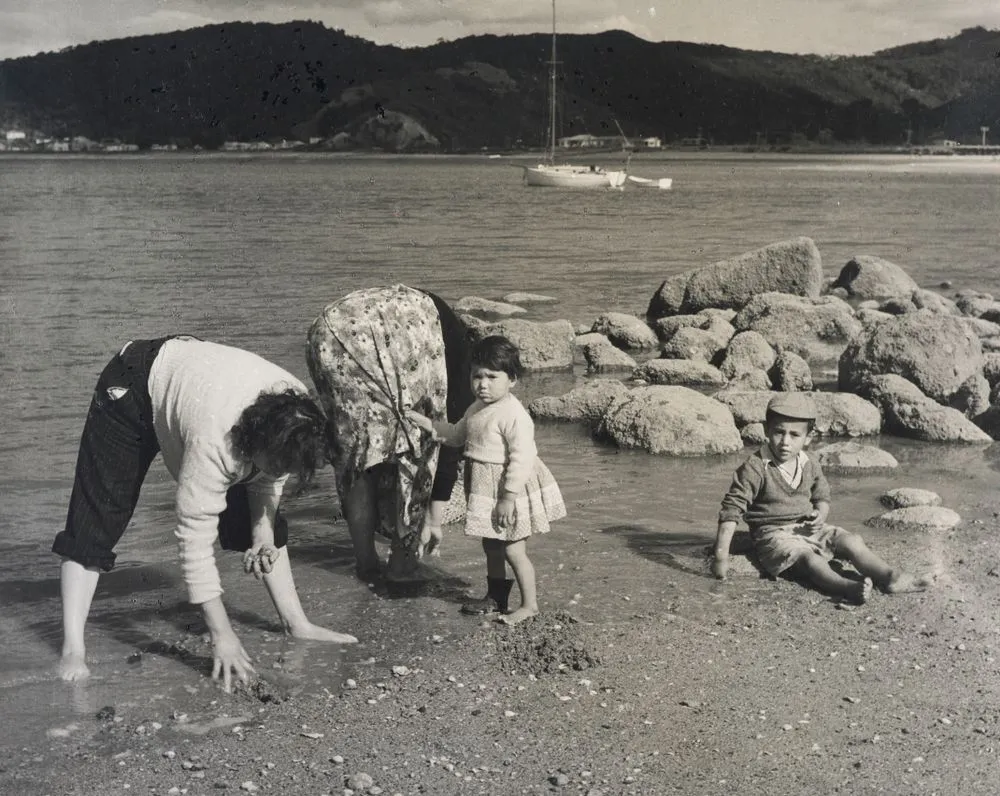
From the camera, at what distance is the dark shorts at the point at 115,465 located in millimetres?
4453

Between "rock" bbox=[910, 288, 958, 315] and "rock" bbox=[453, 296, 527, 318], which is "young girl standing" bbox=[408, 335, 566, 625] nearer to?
"rock" bbox=[910, 288, 958, 315]

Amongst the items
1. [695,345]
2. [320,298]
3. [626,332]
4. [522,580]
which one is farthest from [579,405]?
[320,298]

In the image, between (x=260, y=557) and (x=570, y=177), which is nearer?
(x=260, y=557)

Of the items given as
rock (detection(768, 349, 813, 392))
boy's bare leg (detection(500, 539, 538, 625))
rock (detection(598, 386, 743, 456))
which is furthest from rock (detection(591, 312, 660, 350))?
boy's bare leg (detection(500, 539, 538, 625))

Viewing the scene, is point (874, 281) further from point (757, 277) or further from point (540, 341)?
point (540, 341)

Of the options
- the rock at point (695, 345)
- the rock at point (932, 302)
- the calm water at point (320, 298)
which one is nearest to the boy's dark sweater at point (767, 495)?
the calm water at point (320, 298)

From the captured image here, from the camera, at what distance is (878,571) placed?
18.9 feet

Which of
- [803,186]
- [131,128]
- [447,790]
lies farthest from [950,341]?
[803,186]

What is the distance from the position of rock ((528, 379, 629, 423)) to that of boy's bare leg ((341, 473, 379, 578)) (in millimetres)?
4281

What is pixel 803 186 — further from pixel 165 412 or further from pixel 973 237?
pixel 165 412

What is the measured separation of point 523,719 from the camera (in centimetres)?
447

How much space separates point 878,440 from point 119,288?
1557 centimetres

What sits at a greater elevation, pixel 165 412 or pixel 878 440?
pixel 165 412

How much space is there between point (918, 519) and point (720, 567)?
170cm
